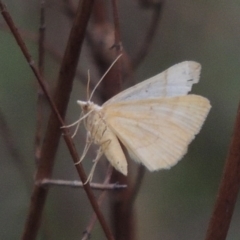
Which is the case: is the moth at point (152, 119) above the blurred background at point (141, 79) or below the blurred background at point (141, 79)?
above

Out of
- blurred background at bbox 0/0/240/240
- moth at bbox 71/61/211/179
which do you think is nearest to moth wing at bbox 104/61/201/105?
moth at bbox 71/61/211/179

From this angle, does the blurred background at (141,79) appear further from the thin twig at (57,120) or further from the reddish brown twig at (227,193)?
the reddish brown twig at (227,193)

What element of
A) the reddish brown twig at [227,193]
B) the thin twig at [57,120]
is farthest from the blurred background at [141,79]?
the reddish brown twig at [227,193]

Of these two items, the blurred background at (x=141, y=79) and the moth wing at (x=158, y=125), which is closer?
the moth wing at (x=158, y=125)

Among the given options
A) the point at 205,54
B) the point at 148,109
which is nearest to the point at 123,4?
the point at 205,54

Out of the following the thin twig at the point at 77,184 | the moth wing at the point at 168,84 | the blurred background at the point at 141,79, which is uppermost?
the moth wing at the point at 168,84

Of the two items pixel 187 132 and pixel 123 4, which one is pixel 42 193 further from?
pixel 123 4

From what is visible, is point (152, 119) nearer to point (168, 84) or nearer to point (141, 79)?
→ point (168, 84)
